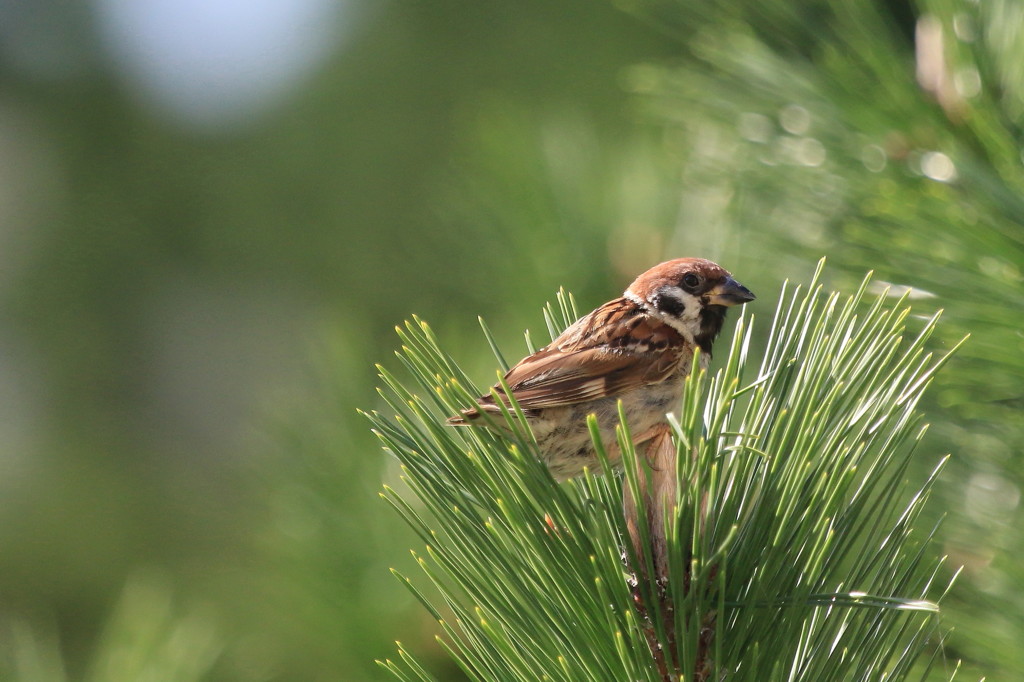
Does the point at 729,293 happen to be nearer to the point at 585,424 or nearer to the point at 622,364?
the point at 622,364

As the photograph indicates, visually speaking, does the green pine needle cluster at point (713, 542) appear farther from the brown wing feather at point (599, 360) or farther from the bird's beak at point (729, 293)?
the bird's beak at point (729, 293)

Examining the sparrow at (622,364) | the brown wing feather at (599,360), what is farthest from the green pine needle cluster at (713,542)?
the brown wing feather at (599,360)

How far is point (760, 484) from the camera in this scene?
0.79m

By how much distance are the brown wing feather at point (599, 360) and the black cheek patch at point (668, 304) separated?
5cm

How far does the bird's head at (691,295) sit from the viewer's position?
4.33ft

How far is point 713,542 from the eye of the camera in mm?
773

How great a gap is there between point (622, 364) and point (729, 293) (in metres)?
0.21

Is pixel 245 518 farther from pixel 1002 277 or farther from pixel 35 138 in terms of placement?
pixel 1002 277

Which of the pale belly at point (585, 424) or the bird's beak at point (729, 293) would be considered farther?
the bird's beak at point (729, 293)

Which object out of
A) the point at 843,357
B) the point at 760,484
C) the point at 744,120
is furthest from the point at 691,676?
the point at 744,120

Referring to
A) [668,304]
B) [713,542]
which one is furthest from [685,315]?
[713,542]

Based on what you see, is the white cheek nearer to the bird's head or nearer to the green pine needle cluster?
the bird's head

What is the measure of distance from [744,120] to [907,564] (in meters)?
0.76

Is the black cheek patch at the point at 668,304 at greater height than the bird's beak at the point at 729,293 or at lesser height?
lesser
